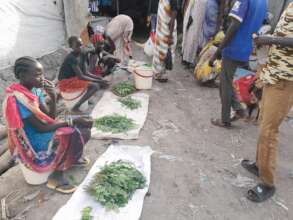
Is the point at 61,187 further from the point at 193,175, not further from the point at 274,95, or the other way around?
the point at 274,95

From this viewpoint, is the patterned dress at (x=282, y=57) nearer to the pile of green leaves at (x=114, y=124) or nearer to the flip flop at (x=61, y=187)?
the pile of green leaves at (x=114, y=124)

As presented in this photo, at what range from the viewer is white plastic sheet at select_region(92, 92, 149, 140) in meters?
3.52

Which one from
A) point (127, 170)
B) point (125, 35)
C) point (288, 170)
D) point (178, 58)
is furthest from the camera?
point (178, 58)

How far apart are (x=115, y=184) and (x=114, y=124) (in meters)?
1.32

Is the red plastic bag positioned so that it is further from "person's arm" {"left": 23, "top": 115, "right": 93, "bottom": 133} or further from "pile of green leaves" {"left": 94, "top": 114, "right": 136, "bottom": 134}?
"person's arm" {"left": 23, "top": 115, "right": 93, "bottom": 133}

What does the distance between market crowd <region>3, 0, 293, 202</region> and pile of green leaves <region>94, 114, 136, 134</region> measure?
48 cm

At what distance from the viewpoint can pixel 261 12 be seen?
3.30 metres

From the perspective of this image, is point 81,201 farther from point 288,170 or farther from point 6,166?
A: point 288,170

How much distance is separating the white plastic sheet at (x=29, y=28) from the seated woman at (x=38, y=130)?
102 inches

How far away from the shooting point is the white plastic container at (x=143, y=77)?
486 centimetres

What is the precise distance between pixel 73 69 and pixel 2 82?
1.43m

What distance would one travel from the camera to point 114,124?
3.74 metres

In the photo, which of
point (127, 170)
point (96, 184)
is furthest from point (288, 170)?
point (96, 184)

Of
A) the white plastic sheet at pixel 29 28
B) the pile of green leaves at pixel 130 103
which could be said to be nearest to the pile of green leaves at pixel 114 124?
the pile of green leaves at pixel 130 103
